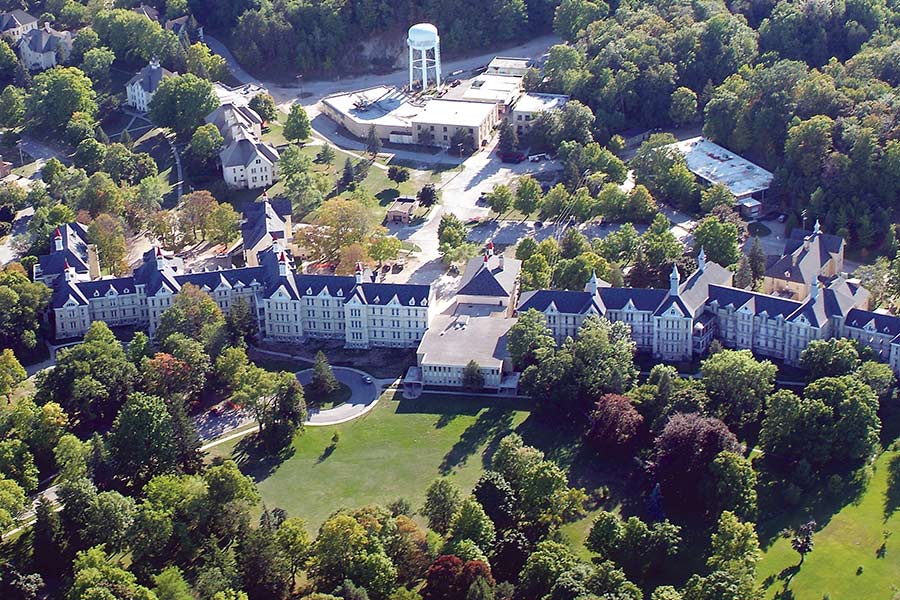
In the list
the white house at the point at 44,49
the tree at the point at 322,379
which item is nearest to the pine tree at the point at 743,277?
the tree at the point at 322,379

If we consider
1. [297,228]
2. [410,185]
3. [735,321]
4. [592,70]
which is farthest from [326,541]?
[592,70]

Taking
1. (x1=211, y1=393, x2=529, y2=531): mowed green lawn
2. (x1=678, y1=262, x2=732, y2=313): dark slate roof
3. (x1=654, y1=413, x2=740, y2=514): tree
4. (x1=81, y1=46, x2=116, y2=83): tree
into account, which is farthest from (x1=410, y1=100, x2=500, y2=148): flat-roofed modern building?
(x1=654, y1=413, x2=740, y2=514): tree

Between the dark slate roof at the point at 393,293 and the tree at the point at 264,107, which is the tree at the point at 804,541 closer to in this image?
the dark slate roof at the point at 393,293

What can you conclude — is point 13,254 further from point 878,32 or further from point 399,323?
point 878,32

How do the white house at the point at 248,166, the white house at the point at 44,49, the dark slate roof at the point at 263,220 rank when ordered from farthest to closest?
the white house at the point at 44,49 → the white house at the point at 248,166 → the dark slate roof at the point at 263,220

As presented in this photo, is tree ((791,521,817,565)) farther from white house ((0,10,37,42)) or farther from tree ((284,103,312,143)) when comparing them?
white house ((0,10,37,42))

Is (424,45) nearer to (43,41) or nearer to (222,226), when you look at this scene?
(222,226)
